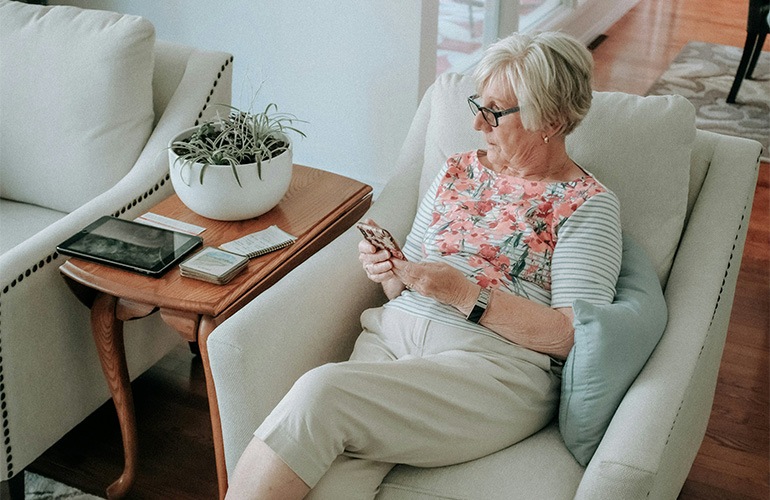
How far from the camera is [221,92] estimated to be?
2373mm

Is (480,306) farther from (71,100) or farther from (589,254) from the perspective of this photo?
(71,100)

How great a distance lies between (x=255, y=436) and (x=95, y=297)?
0.62 metres

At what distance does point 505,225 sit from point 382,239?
9.7 inches

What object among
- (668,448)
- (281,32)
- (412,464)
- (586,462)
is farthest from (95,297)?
(281,32)

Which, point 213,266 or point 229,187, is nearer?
point 213,266

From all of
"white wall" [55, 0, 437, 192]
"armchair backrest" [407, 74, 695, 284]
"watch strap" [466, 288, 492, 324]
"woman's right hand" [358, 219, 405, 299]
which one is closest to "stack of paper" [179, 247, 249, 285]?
"woman's right hand" [358, 219, 405, 299]

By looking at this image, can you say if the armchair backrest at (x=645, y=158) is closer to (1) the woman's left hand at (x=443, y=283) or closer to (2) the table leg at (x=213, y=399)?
(1) the woman's left hand at (x=443, y=283)

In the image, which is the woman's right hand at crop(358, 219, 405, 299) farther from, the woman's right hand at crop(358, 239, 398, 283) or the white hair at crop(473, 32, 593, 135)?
the white hair at crop(473, 32, 593, 135)

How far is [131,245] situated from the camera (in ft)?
6.08

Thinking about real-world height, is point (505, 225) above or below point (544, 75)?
below

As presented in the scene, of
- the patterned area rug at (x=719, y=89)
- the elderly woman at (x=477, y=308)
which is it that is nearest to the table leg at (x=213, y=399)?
the elderly woman at (x=477, y=308)

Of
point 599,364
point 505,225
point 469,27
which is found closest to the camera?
point 599,364

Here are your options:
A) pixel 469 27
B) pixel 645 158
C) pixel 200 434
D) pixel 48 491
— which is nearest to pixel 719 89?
pixel 469 27

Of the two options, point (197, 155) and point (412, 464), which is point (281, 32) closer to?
point (197, 155)
